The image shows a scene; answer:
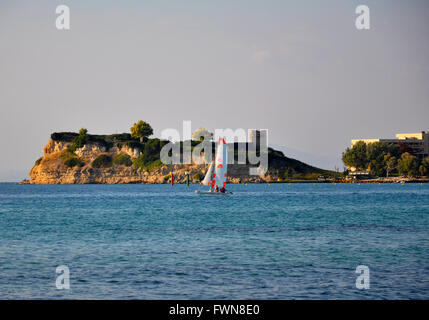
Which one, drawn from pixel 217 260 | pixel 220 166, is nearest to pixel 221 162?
pixel 220 166

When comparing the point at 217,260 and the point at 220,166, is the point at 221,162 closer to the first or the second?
the point at 220,166

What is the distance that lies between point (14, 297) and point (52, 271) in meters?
5.75

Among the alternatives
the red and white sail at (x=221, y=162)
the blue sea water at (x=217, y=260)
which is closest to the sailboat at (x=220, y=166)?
the red and white sail at (x=221, y=162)

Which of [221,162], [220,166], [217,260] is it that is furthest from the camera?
[220,166]

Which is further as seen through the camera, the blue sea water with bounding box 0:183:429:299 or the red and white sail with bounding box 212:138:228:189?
the red and white sail with bounding box 212:138:228:189

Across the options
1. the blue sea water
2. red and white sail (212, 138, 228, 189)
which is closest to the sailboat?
red and white sail (212, 138, 228, 189)

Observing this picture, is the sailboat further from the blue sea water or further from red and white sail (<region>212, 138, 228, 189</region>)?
the blue sea water

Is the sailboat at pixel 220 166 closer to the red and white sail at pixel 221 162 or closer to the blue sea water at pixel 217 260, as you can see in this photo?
the red and white sail at pixel 221 162

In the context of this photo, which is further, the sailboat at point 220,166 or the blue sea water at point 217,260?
the sailboat at point 220,166

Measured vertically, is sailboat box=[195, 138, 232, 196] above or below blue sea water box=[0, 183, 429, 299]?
above

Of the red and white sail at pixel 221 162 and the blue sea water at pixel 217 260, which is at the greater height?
the red and white sail at pixel 221 162

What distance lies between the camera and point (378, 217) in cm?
6738

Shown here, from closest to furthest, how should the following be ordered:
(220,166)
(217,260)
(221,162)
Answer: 1. (217,260)
2. (221,162)
3. (220,166)
